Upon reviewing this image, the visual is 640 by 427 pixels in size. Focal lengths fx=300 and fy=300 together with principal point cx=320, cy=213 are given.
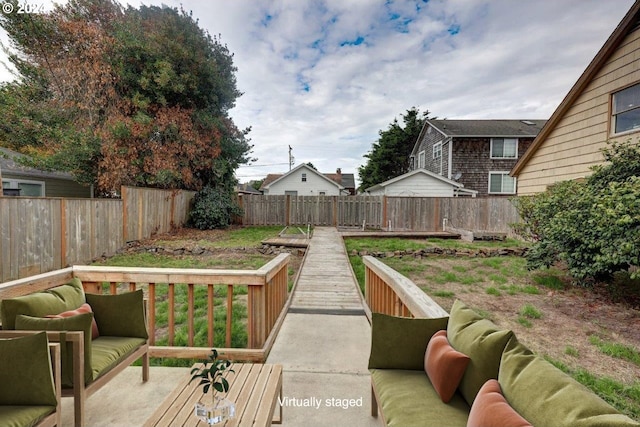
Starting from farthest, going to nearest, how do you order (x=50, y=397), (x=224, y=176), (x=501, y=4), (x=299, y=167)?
(x=299, y=167), (x=224, y=176), (x=501, y=4), (x=50, y=397)

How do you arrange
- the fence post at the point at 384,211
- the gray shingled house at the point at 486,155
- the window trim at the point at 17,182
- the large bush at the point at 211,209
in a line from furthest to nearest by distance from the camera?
the gray shingled house at the point at 486,155 → the fence post at the point at 384,211 → the large bush at the point at 211,209 → the window trim at the point at 17,182

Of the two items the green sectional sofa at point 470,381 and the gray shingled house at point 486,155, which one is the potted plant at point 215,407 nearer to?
the green sectional sofa at point 470,381

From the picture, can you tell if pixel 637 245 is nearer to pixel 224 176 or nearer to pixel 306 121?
pixel 224 176

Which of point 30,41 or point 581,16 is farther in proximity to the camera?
point 30,41

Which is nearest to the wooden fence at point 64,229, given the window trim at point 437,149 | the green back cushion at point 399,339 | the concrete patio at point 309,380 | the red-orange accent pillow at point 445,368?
the concrete patio at point 309,380

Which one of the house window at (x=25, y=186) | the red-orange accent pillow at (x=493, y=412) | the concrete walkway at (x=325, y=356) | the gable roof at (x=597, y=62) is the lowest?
the concrete walkway at (x=325, y=356)

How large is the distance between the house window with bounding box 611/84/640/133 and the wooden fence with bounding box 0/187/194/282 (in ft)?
39.3

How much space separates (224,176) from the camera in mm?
13969

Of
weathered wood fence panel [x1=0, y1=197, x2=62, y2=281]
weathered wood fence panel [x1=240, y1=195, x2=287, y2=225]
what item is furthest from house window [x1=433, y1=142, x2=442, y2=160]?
weathered wood fence panel [x1=0, y1=197, x2=62, y2=281]

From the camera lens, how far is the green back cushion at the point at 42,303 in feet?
6.18

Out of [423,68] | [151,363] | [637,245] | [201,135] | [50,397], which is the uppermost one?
[423,68]

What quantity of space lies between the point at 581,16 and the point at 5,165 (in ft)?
54.2

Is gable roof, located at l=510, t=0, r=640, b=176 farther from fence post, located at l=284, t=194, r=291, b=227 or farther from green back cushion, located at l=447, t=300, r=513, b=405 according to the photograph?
fence post, located at l=284, t=194, r=291, b=227

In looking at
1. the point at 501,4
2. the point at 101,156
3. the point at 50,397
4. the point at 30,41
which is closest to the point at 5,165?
the point at 101,156
